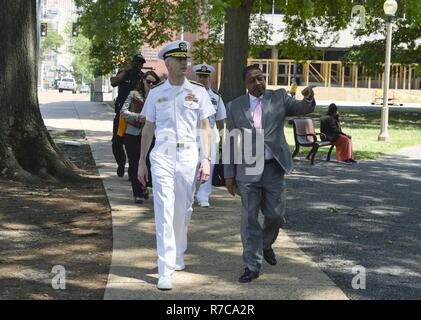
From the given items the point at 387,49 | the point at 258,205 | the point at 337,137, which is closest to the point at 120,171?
the point at 337,137

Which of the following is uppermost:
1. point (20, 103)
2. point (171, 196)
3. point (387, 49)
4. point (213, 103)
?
point (387, 49)

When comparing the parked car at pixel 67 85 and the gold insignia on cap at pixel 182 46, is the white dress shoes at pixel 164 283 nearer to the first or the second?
the gold insignia on cap at pixel 182 46

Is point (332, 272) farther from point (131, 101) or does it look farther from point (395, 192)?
point (395, 192)

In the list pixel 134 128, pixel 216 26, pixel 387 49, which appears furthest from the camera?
pixel 216 26

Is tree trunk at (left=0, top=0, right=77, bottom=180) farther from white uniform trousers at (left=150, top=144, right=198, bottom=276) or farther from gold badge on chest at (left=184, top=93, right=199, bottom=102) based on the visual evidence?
gold badge on chest at (left=184, top=93, right=199, bottom=102)

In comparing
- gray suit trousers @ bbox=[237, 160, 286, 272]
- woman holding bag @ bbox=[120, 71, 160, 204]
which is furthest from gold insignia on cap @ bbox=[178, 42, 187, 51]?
woman holding bag @ bbox=[120, 71, 160, 204]

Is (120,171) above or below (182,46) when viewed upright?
below

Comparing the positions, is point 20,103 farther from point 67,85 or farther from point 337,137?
point 67,85

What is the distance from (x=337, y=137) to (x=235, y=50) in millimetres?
5917

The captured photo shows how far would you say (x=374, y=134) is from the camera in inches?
1032

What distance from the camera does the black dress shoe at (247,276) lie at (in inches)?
261

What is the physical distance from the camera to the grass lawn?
783 inches

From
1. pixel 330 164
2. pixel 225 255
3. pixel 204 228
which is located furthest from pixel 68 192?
pixel 330 164

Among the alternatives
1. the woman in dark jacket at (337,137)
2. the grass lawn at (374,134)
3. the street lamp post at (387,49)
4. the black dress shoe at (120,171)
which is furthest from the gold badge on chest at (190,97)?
the street lamp post at (387,49)
